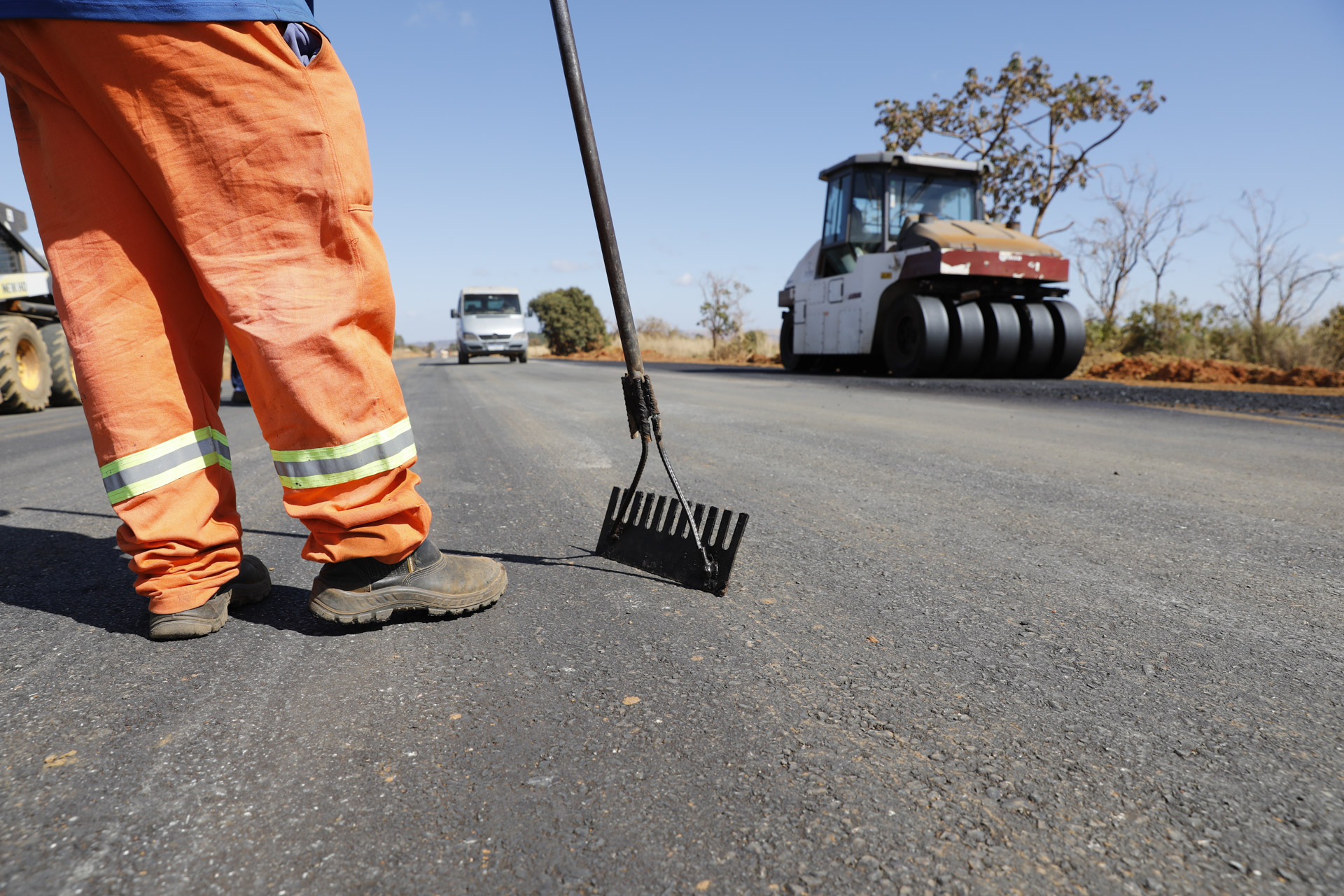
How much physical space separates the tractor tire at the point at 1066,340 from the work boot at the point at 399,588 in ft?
36.2

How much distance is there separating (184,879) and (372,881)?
0.21m

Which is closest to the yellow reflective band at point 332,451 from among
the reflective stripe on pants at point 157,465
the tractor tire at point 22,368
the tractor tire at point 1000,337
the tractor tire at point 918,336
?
the reflective stripe on pants at point 157,465

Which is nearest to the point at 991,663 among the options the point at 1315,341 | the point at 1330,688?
the point at 1330,688

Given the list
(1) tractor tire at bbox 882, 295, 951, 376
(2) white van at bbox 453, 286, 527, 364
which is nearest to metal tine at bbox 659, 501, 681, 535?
(1) tractor tire at bbox 882, 295, 951, 376

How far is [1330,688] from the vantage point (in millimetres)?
1336

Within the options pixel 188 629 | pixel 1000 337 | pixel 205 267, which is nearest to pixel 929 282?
pixel 1000 337

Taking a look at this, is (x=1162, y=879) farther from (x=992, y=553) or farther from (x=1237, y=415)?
(x=1237, y=415)

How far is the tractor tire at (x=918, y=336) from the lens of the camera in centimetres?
1035

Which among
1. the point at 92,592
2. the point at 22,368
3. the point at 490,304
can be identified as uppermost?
the point at 490,304

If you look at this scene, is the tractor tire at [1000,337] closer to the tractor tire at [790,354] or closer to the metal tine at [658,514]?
the tractor tire at [790,354]

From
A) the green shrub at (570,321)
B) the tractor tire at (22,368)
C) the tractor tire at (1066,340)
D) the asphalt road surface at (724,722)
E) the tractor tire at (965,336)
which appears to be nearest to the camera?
the asphalt road surface at (724,722)

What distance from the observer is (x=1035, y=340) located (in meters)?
10.6

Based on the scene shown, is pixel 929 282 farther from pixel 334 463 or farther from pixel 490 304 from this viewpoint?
pixel 490 304

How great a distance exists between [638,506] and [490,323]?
2194 cm
